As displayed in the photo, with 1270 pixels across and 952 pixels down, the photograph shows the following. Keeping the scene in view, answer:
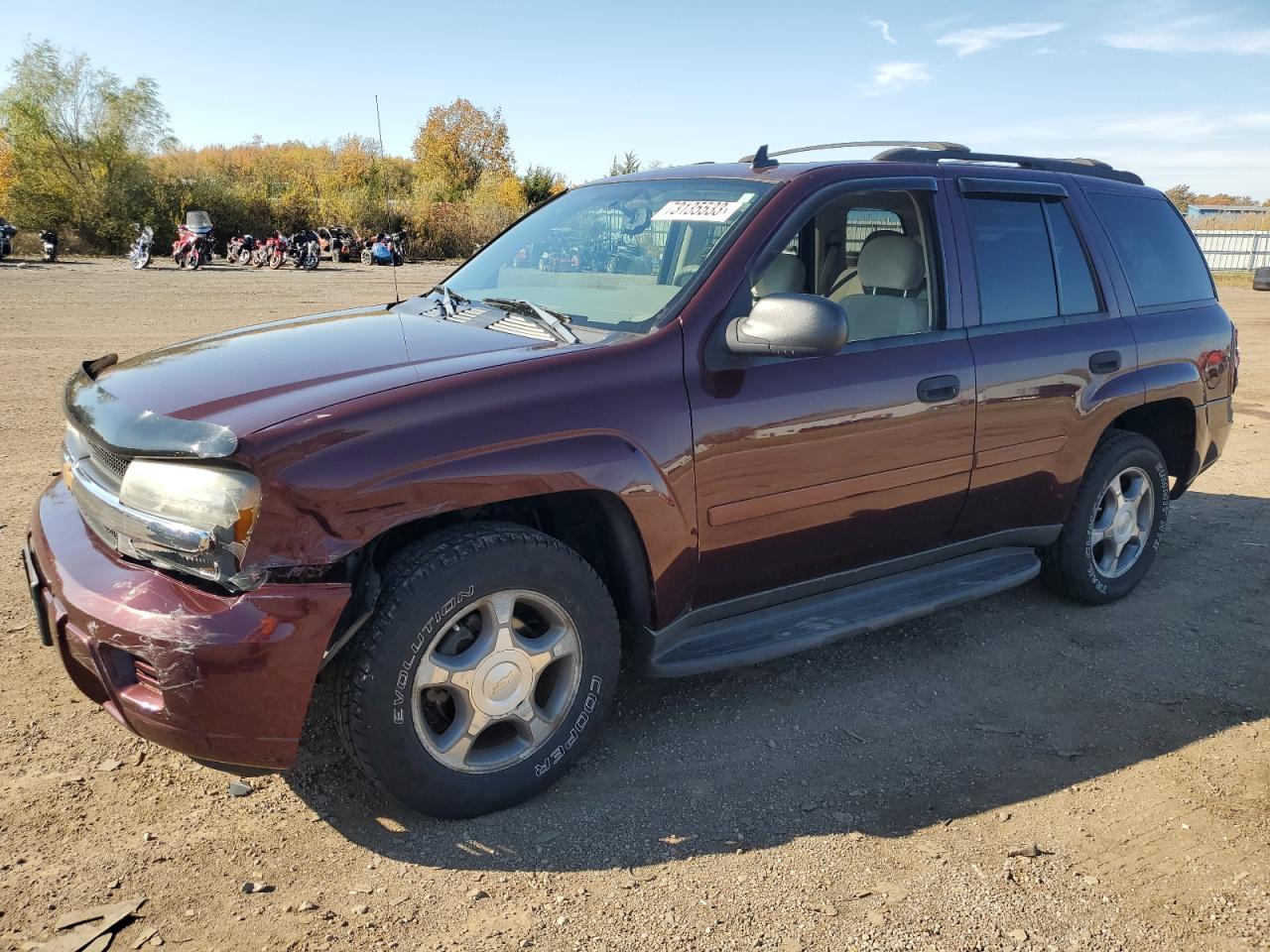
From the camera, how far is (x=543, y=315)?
10.7 ft

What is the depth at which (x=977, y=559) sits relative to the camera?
4031mm

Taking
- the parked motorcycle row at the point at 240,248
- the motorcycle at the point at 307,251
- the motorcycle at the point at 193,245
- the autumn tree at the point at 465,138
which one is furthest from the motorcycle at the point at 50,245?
the autumn tree at the point at 465,138

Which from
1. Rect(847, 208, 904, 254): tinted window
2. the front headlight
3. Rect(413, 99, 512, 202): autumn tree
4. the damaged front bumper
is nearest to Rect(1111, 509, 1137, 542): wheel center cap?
Rect(847, 208, 904, 254): tinted window

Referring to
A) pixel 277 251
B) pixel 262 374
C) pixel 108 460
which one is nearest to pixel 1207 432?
pixel 262 374

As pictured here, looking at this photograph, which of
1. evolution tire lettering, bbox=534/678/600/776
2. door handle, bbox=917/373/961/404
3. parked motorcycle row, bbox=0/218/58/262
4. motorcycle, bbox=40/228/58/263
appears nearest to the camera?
evolution tire lettering, bbox=534/678/600/776

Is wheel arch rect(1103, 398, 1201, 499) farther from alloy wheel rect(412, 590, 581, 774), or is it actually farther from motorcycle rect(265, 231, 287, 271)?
motorcycle rect(265, 231, 287, 271)

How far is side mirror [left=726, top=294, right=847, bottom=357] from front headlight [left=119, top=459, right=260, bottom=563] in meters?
1.52

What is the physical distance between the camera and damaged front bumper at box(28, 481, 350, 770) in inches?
92.0

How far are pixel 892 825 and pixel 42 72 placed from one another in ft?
135

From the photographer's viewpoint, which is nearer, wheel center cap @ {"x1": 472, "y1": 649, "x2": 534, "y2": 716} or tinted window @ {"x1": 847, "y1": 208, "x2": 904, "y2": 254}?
wheel center cap @ {"x1": 472, "y1": 649, "x2": 534, "y2": 716}

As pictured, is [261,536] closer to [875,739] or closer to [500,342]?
[500,342]

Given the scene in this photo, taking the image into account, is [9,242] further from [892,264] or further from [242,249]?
[892,264]

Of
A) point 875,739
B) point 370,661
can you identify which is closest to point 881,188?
point 875,739

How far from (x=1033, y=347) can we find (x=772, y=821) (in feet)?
7.32
